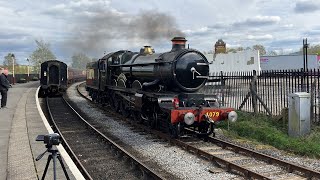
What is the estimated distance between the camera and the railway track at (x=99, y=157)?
7031 mm

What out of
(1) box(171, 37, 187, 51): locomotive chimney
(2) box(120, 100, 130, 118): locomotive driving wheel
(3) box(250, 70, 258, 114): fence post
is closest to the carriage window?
(2) box(120, 100, 130, 118): locomotive driving wheel

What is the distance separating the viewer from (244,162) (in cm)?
761

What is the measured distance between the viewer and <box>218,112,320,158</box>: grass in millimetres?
8359

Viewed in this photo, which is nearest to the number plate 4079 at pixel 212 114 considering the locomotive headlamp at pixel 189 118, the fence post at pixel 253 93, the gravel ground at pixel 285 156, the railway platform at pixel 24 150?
the locomotive headlamp at pixel 189 118

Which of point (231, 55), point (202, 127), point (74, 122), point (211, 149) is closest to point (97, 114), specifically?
point (74, 122)

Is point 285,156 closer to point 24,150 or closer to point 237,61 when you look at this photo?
point 24,150

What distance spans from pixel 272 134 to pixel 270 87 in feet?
11.4

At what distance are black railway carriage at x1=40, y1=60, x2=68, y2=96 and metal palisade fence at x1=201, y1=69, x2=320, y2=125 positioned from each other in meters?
15.0

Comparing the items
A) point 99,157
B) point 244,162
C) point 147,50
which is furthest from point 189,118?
point 147,50

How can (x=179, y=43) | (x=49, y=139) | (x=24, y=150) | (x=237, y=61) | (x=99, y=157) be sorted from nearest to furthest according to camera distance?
(x=49, y=139), (x=24, y=150), (x=99, y=157), (x=179, y=43), (x=237, y=61)

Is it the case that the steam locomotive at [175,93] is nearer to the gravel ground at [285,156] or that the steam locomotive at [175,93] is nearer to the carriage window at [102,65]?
the gravel ground at [285,156]

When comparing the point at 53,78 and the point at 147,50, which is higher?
the point at 147,50

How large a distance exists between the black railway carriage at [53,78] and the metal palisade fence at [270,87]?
589 inches

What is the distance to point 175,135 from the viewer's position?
9578 mm
